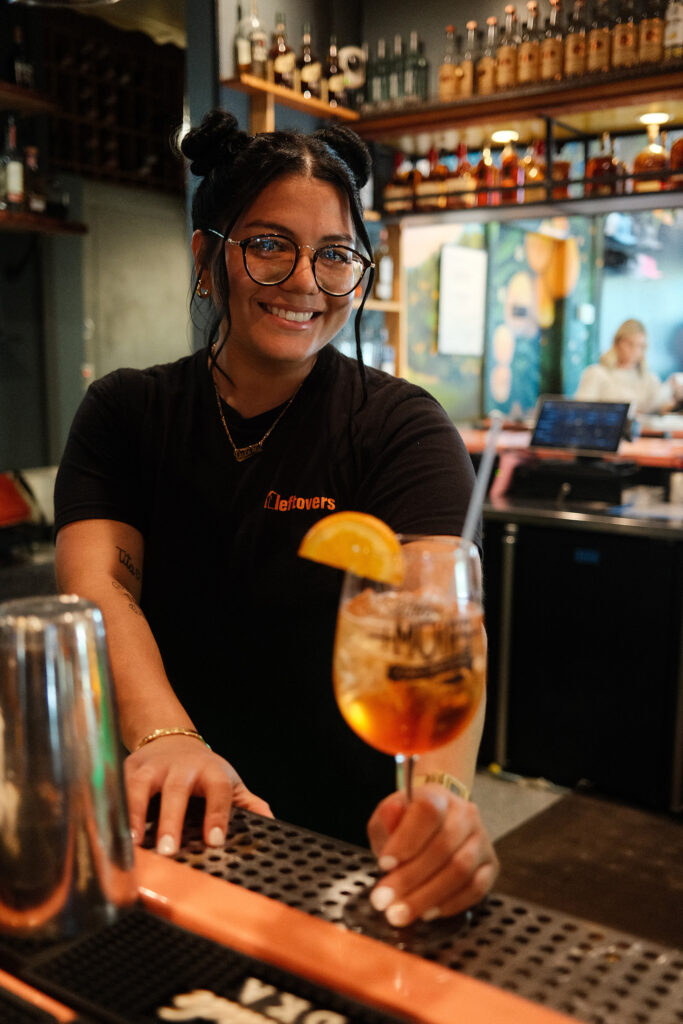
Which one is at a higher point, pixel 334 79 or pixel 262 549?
pixel 334 79

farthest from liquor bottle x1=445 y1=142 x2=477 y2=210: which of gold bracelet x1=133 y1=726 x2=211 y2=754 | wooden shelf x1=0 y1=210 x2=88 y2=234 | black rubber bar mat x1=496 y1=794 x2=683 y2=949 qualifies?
gold bracelet x1=133 y1=726 x2=211 y2=754

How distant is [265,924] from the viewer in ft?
2.28

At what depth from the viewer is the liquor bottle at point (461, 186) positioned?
13.8 ft

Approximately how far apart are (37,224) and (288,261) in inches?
121

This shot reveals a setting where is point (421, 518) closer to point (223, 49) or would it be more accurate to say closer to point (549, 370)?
point (223, 49)

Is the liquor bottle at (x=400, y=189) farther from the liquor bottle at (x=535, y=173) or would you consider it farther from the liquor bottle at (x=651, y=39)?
the liquor bottle at (x=651, y=39)

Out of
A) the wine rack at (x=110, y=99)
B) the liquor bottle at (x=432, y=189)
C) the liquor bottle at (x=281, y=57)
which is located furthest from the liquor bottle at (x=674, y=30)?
the wine rack at (x=110, y=99)

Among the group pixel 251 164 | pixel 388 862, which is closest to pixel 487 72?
pixel 251 164

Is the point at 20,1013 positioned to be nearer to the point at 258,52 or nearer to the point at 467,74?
the point at 258,52

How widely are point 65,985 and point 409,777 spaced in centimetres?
29

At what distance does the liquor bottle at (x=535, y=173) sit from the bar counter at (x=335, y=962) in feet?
12.2

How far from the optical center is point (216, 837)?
0.85m

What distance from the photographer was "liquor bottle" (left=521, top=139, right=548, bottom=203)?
4020mm

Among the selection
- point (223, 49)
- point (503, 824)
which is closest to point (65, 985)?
point (503, 824)
